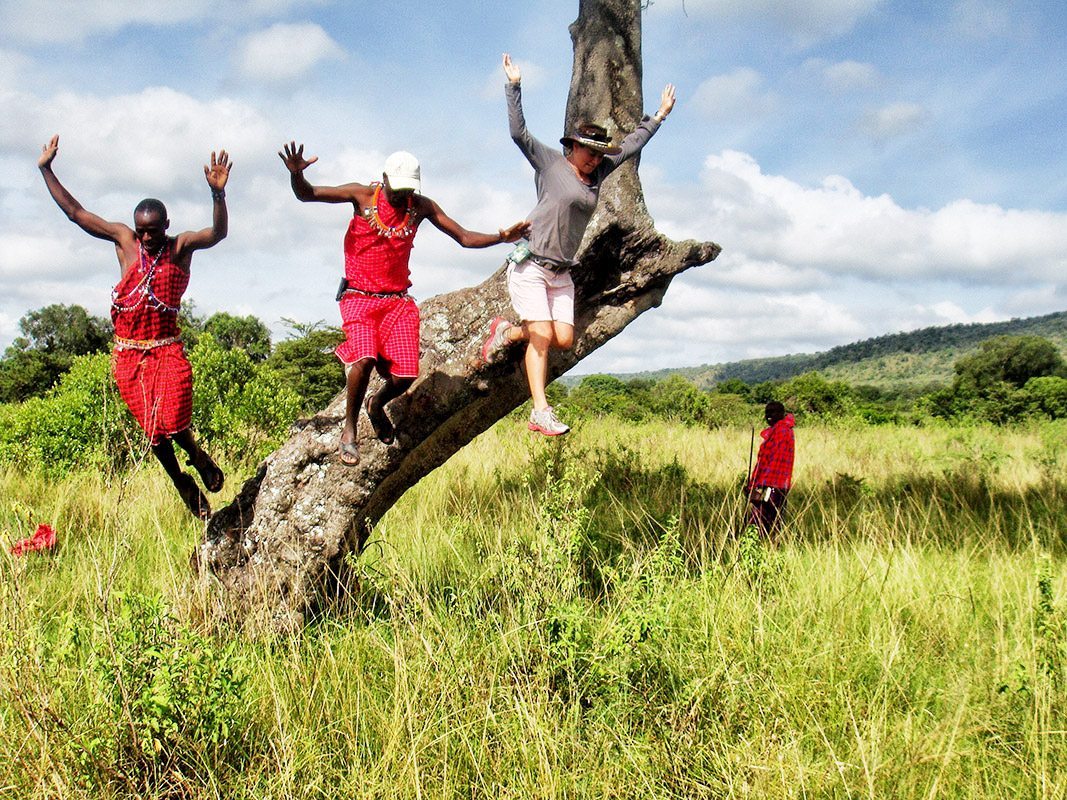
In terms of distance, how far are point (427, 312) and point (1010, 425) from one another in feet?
60.3

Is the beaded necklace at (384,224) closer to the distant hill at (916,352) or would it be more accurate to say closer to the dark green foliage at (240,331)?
the dark green foliage at (240,331)

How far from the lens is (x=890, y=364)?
410ft

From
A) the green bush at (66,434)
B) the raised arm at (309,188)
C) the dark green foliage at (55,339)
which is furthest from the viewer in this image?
the dark green foliage at (55,339)

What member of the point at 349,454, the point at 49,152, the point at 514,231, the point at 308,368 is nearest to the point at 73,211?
the point at 49,152

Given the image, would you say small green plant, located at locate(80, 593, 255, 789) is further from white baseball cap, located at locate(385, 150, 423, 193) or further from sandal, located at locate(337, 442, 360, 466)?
white baseball cap, located at locate(385, 150, 423, 193)

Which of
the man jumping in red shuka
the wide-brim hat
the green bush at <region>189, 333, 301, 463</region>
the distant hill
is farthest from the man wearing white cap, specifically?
the distant hill

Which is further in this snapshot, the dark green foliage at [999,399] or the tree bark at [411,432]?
the dark green foliage at [999,399]

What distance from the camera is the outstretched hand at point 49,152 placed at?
15.0ft

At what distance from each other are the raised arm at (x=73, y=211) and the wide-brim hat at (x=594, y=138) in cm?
264

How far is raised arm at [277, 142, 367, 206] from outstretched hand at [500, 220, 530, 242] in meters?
0.82

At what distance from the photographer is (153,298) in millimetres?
4531

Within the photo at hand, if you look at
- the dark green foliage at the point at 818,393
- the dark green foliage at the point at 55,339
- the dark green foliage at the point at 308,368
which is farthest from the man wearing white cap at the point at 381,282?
the dark green foliage at the point at 55,339

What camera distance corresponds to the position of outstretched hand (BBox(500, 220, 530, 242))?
184 inches

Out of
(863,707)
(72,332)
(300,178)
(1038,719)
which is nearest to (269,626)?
(300,178)
